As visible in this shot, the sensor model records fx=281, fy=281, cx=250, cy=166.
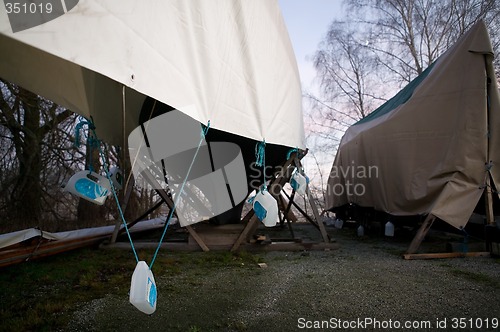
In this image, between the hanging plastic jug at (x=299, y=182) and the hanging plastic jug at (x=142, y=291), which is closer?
the hanging plastic jug at (x=142, y=291)

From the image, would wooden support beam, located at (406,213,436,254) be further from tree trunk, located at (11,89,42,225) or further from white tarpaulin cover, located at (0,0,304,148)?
tree trunk, located at (11,89,42,225)

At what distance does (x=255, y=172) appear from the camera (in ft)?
14.1

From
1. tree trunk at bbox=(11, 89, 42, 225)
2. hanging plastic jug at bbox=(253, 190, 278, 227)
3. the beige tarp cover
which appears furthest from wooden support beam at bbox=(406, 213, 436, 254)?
tree trunk at bbox=(11, 89, 42, 225)

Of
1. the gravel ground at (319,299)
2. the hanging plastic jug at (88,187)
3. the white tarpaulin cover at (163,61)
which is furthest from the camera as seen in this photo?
the hanging plastic jug at (88,187)

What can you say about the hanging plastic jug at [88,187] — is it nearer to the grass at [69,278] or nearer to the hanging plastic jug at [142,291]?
the grass at [69,278]

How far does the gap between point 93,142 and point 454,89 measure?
4.15 metres

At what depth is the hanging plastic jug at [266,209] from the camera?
2361mm

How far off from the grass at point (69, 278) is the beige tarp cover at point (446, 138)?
230cm

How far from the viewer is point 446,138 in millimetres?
3463

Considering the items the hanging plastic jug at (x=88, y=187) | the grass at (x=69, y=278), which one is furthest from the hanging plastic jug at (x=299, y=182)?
the hanging plastic jug at (x=88, y=187)

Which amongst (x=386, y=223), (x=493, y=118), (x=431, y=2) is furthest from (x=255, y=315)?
(x=431, y=2)

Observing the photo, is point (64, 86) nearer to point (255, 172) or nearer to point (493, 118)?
point (255, 172)

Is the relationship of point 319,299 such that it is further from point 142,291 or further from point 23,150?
point 23,150

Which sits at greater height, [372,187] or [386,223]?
[372,187]
